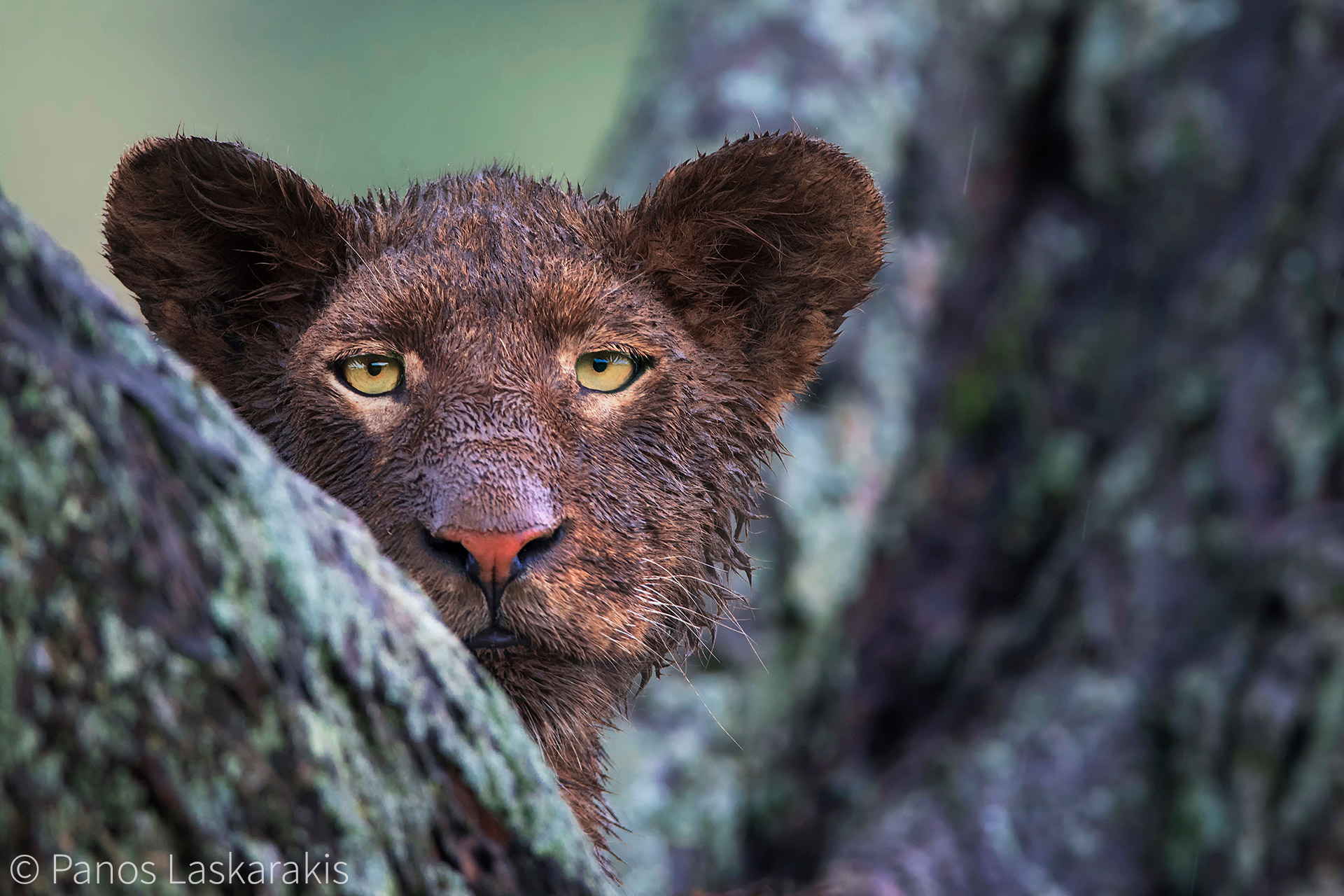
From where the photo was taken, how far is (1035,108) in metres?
4.97

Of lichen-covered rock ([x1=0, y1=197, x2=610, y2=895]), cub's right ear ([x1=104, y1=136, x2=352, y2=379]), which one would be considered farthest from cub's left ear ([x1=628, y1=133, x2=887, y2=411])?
lichen-covered rock ([x1=0, y1=197, x2=610, y2=895])

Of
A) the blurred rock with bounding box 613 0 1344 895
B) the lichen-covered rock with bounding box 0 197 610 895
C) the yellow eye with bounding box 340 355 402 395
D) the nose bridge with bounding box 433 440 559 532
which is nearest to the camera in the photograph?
the lichen-covered rock with bounding box 0 197 610 895

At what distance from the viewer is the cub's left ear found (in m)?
2.10

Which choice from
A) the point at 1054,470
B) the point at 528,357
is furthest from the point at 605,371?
the point at 1054,470

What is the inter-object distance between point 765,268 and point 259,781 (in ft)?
4.99

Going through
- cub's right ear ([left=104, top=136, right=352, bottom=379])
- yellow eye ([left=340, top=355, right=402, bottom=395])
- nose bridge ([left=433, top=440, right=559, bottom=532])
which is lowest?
nose bridge ([left=433, top=440, right=559, bottom=532])

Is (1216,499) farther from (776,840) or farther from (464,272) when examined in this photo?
(464,272)

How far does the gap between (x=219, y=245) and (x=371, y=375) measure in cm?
41

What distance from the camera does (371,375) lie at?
6.24 ft

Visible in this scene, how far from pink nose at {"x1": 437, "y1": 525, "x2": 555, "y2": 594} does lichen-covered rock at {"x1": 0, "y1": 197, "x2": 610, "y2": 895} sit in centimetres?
37

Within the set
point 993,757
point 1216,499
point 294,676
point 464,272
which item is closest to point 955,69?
point 1216,499

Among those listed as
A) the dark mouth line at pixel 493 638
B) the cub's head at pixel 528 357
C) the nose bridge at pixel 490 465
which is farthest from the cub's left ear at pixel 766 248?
the dark mouth line at pixel 493 638

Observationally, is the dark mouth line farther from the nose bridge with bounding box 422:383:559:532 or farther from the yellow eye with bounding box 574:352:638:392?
the yellow eye with bounding box 574:352:638:392

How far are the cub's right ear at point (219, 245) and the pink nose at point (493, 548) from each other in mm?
610
